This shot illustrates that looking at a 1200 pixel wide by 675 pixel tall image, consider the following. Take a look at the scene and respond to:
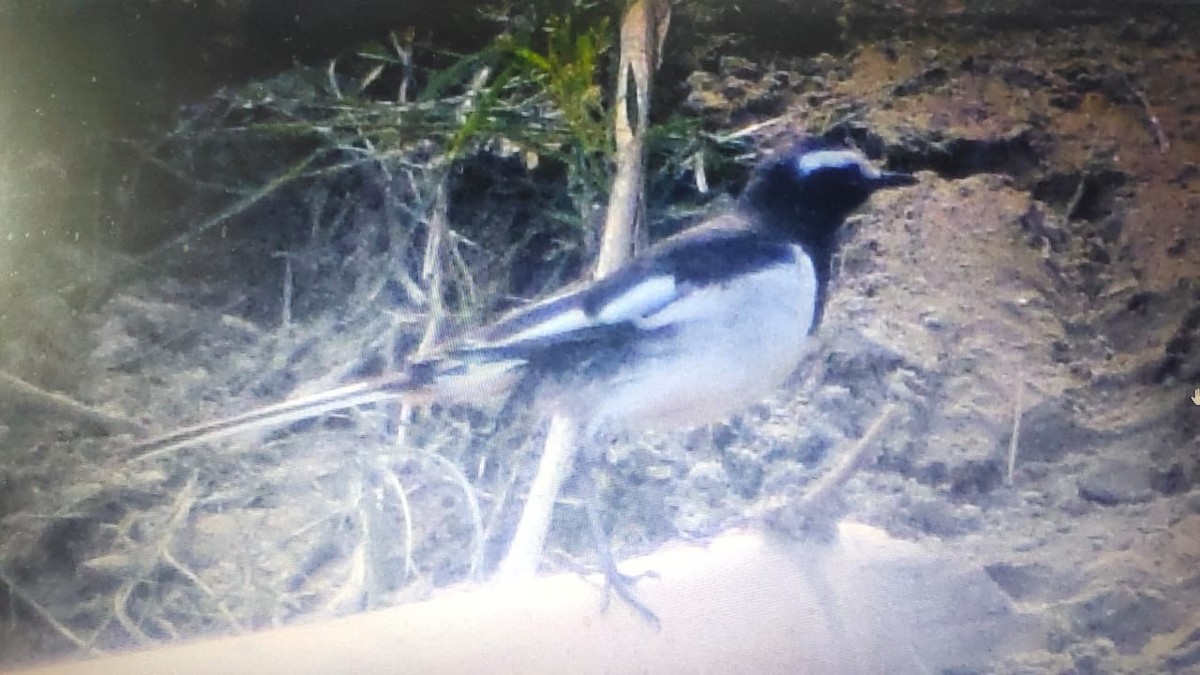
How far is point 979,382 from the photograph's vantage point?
1.14 m

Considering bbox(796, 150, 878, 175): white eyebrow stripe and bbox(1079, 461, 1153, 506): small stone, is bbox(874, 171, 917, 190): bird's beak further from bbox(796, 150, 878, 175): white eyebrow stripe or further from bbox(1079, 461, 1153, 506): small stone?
bbox(1079, 461, 1153, 506): small stone

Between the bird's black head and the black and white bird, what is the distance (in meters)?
0.01

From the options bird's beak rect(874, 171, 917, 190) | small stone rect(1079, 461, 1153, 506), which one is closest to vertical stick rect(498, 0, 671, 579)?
bird's beak rect(874, 171, 917, 190)

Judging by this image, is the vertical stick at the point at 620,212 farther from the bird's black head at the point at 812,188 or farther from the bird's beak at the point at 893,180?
the bird's beak at the point at 893,180

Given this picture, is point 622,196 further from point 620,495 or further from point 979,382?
point 979,382

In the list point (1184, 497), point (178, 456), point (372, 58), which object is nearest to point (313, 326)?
point (178, 456)

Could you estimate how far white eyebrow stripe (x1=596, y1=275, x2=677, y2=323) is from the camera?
113cm

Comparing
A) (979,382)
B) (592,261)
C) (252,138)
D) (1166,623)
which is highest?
(252,138)

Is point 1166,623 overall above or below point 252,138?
below

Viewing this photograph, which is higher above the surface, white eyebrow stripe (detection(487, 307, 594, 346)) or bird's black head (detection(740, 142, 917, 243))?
bird's black head (detection(740, 142, 917, 243))

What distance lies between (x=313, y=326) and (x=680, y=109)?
1.52ft

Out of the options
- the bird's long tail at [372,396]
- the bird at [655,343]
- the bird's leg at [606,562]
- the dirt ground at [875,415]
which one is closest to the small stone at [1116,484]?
the dirt ground at [875,415]

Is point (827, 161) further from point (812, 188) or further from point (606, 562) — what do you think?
point (606, 562)

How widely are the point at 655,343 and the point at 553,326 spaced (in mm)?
111
